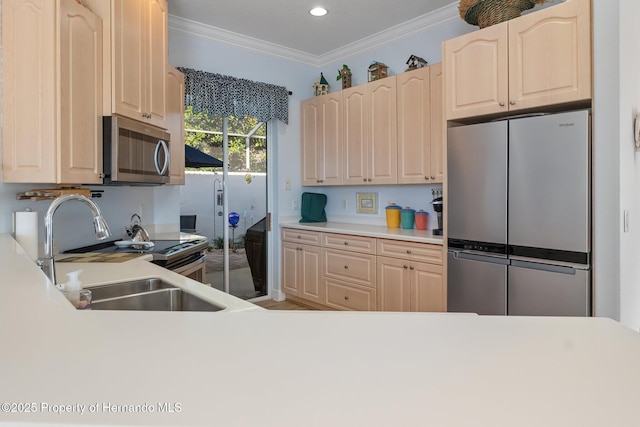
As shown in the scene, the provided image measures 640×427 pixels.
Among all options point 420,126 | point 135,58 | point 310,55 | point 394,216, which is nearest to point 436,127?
point 420,126

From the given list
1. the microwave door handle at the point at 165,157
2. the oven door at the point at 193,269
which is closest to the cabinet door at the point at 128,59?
the microwave door handle at the point at 165,157

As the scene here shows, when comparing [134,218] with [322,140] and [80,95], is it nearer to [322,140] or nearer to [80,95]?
[80,95]

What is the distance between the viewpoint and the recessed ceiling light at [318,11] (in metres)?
3.32

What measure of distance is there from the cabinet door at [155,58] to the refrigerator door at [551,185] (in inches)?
94.2

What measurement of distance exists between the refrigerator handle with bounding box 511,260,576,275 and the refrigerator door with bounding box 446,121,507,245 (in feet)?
0.49

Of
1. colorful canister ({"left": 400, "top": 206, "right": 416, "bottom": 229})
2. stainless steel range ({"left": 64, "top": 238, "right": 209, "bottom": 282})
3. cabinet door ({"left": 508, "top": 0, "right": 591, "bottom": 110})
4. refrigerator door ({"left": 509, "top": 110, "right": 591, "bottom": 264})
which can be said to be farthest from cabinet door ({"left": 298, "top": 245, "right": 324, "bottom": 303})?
cabinet door ({"left": 508, "top": 0, "right": 591, "bottom": 110})

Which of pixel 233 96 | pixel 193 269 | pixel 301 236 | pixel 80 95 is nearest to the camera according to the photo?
pixel 80 95

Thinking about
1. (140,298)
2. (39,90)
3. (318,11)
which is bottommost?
(140,298)

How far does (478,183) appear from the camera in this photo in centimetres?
259

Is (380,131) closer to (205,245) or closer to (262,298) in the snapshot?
(205,245)

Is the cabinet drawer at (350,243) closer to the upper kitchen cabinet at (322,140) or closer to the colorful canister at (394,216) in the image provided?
the colorful canister at (394,216)

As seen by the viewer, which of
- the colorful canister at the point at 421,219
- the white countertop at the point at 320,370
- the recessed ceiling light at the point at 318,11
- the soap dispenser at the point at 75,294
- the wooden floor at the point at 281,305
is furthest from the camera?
the wooden floor at the point at 281,305

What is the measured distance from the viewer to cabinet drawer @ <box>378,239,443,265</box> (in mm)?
2947

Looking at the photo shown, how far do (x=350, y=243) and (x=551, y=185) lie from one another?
1772 millimetres
